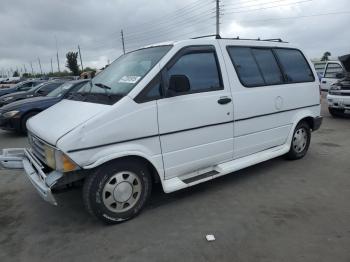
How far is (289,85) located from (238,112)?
4.26 feet

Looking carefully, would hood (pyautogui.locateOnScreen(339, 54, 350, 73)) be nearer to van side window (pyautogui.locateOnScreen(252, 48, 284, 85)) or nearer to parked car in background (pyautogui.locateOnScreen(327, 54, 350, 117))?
parked car in background (pyautogui.locateOnScreen(327, 54, 350, 117))

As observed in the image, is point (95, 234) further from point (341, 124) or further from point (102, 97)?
point (341, 124)

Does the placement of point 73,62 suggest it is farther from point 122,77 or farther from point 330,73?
point 122,77

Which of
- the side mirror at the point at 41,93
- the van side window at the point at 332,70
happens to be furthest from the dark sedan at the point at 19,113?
the van side window at the point at 332,70

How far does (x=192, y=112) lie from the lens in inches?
159

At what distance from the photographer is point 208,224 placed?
12.1 ft

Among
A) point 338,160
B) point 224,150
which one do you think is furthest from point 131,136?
point 338,160

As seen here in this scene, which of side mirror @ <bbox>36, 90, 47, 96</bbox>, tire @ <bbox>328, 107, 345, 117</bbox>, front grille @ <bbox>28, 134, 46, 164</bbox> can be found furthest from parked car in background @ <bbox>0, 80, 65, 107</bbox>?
tire @ <bbox>328, 107, 345, 117</bbox>

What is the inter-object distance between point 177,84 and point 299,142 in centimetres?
306

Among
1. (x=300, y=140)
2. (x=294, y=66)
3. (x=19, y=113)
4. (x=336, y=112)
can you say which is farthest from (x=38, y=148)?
(x=336, y=112)

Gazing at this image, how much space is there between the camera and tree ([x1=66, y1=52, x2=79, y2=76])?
62250mm

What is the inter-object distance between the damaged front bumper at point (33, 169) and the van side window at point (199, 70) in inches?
68.5

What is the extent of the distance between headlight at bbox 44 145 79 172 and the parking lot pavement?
2.50ft

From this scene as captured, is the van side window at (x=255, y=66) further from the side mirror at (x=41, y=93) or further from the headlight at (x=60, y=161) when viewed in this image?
the side mirror at (x=41, y=93)
